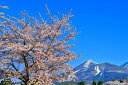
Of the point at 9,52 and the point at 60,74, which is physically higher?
the point at 9,52

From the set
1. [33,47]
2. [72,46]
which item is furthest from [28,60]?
[72,46]

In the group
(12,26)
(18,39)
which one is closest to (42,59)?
(18,39)

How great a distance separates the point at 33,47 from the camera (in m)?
16.2

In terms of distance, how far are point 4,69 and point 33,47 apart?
3440 mm

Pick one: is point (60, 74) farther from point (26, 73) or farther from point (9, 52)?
point (9, 52)

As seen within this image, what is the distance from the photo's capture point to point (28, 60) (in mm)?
18297

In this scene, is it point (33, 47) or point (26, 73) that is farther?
point (26, 73)

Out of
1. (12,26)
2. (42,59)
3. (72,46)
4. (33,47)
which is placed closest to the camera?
(33,47)

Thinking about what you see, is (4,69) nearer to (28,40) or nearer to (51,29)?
(28,40)

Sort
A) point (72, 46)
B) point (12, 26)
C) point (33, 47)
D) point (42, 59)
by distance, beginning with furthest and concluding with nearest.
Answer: point (72, 46)
point (12, 26)
point (42, 59)
point (33, 47)

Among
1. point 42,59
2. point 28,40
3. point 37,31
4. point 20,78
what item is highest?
point 37,31

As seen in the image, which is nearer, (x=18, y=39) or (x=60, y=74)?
(x=18, y=39)

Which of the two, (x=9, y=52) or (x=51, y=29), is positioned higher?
(x=51, y=29)

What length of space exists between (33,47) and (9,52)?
2.71 m
